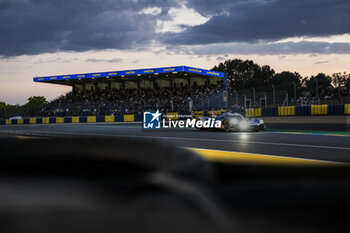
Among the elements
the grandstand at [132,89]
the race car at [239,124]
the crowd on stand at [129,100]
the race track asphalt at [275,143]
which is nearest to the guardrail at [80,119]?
the crowd on stand at [129,100]

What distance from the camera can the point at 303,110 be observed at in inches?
944

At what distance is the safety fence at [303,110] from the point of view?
2186cm

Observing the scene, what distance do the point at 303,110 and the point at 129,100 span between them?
108ft

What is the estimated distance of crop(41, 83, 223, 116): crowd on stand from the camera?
35744 millimetres

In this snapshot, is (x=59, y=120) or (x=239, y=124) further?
(x=59, y=120)

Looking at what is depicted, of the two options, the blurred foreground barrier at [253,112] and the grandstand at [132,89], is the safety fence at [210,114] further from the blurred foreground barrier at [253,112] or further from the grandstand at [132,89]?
the grandstand at [132,89]

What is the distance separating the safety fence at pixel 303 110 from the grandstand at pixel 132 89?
1178 cm

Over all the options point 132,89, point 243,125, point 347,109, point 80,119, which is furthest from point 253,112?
point 132,89

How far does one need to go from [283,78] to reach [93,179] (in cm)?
10935

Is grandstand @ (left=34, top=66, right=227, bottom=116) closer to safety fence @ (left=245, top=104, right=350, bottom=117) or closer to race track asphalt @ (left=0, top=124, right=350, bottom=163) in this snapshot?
safety fence @ (left=245, top=104, right=350, bottom=117)

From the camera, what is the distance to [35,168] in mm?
1851

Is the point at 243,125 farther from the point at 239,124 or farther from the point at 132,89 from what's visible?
the point at 132,89

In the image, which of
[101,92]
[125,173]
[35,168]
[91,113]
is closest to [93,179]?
[125,173]

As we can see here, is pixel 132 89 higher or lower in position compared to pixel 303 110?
higher
